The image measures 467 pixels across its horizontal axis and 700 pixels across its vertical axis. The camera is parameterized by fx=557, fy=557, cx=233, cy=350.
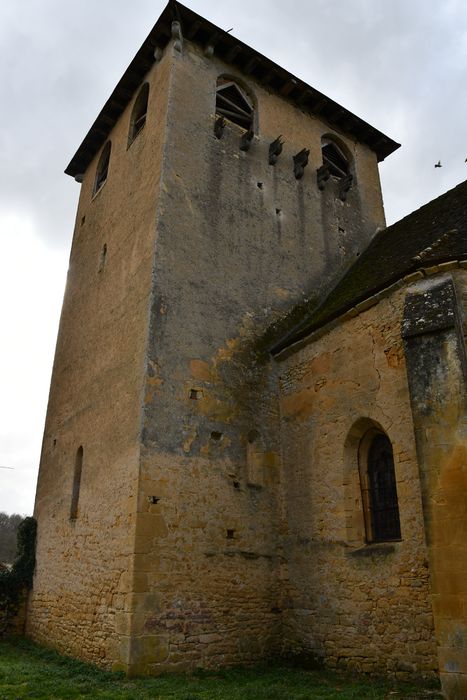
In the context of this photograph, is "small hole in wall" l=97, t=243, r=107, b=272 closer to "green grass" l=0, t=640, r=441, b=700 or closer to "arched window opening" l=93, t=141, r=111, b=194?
"arched window opening" l=93, t=141, r=111, b=194

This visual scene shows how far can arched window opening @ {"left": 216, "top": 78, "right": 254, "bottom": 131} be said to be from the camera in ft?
45.1

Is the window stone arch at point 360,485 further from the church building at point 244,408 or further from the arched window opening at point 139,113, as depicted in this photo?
the arched window opening at point 139,113

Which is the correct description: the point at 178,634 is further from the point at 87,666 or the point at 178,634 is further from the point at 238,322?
the point at 238,322

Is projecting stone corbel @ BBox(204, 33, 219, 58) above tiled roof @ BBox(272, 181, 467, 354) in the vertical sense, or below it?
above

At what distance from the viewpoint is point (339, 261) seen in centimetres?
1375

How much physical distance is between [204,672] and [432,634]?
133 inches

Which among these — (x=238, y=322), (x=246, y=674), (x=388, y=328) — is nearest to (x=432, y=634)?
(x=246, y=674)

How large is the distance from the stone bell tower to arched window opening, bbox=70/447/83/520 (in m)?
0.03

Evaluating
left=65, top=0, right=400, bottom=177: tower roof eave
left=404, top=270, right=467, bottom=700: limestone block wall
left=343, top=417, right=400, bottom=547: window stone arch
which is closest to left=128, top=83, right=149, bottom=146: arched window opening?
left=65, top=0, right=400, bottom=177: tower roof eave

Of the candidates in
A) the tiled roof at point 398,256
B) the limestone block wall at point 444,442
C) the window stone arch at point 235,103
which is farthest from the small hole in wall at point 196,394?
the window stone arch at point 235,103

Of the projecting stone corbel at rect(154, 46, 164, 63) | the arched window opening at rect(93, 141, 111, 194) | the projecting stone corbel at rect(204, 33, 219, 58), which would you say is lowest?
the arched window opening at rect(93, 141, 111, 194)

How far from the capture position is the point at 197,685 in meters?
7.45

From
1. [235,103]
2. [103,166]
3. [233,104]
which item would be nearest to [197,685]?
[233,104]

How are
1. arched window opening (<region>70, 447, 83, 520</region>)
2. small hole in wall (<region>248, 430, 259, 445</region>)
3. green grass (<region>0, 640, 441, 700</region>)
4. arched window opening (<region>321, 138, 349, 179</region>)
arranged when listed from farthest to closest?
arched window opening (<region>321, 138, 349, 179</region>) < arched window opening (<region>70, 447, 83, 520</region>) < small hole in wall (<region>248, 430, 259, 445</region>) < green grass (<region>0, 640, 441, 700</region>)
